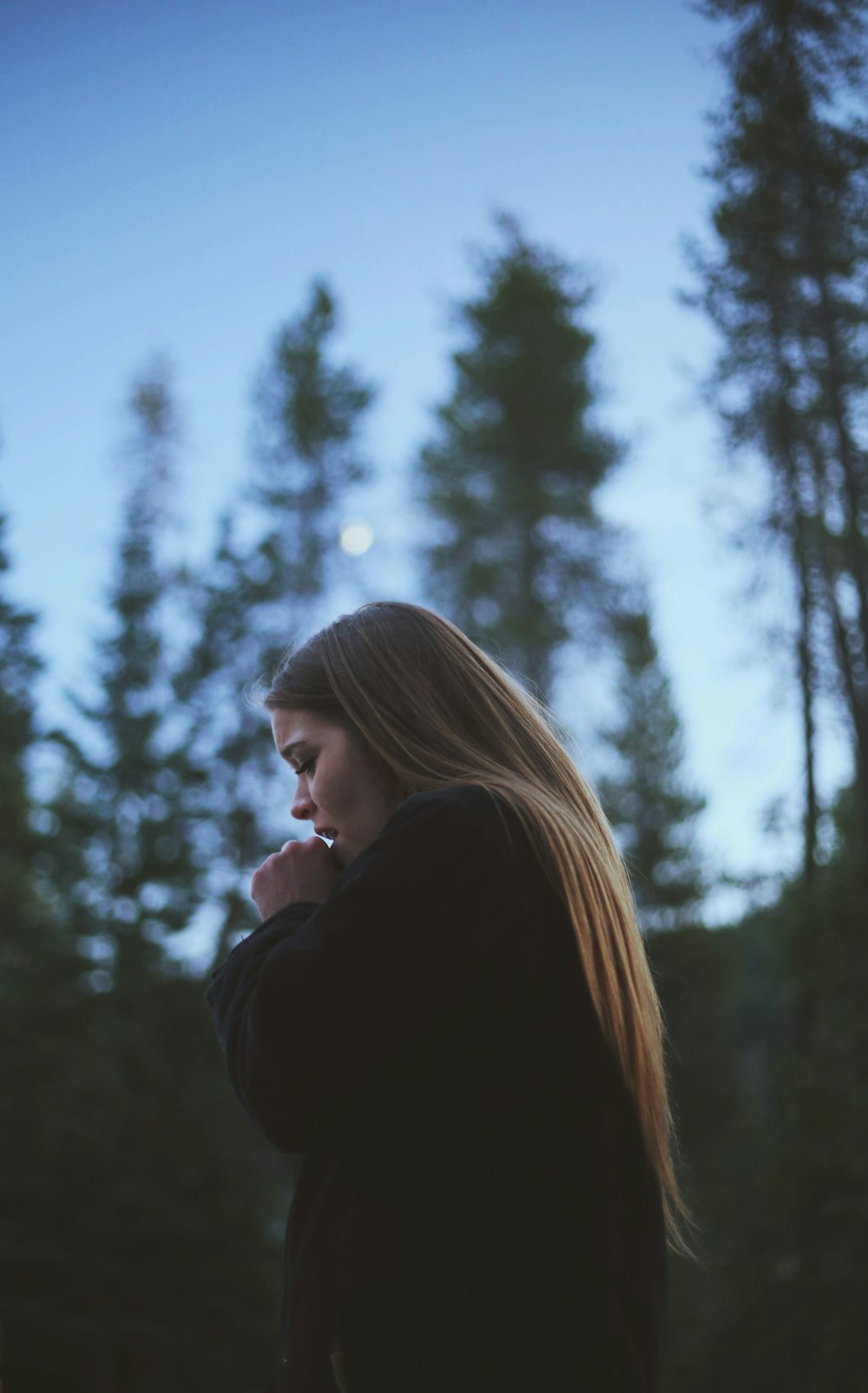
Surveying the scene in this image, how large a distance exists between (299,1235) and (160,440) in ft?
82.8

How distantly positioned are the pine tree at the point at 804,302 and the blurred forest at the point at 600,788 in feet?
0.11

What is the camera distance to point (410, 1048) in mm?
1456

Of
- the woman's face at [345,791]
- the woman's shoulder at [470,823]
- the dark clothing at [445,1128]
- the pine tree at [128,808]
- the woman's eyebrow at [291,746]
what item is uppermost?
the pine tree at [128,808]

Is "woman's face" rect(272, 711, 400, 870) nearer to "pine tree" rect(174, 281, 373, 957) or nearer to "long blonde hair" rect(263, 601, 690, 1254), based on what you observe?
"long blonde hair" rect(263, 601, 690, 1254)

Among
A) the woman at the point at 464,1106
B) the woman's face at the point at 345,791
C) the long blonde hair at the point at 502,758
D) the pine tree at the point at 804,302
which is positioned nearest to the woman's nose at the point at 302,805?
the woman's face at the point at 345,791

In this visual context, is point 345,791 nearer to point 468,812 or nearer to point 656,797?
point 468,812

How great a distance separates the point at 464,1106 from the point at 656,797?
76.6 feet

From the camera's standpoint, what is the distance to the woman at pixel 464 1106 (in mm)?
1420

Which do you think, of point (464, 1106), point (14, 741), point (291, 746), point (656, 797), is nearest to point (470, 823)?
point (464, 1106)

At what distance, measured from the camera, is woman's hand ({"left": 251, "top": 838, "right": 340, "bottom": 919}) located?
177 centimetres

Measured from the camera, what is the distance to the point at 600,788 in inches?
883

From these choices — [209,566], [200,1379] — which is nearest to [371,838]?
[200,1379]

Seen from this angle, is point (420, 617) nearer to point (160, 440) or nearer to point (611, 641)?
point (611, 641)

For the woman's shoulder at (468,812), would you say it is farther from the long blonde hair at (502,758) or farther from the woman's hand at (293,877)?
the woman's hand at (293,877)
